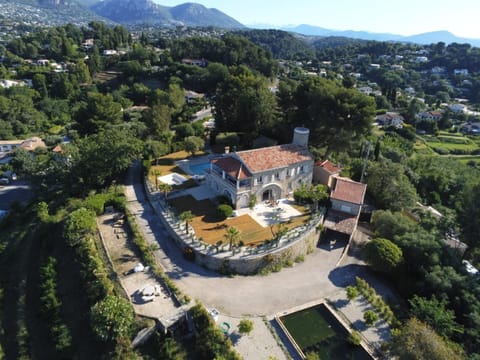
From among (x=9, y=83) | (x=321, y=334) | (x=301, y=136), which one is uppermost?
(x=301, y=136)

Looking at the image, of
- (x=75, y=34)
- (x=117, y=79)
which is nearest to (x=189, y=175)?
(x=117, y=79)

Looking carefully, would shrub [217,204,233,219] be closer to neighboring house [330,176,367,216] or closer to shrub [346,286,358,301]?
neighboring house [330,176,367,216]

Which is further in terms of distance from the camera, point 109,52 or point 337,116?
point 109,52

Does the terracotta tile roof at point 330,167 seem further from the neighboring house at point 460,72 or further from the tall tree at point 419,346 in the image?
the neighboring house at point 460,72

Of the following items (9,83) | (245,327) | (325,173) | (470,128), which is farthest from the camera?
(470,128)

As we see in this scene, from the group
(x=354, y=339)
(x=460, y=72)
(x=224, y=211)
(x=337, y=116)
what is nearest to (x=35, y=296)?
(x=224, y=211)

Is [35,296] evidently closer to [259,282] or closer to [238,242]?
[238,242]

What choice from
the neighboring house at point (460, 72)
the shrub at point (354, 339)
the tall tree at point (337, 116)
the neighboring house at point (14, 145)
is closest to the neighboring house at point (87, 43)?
the neighboring house at point (14, 145)

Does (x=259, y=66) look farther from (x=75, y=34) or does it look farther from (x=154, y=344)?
(x=75, y=34)
